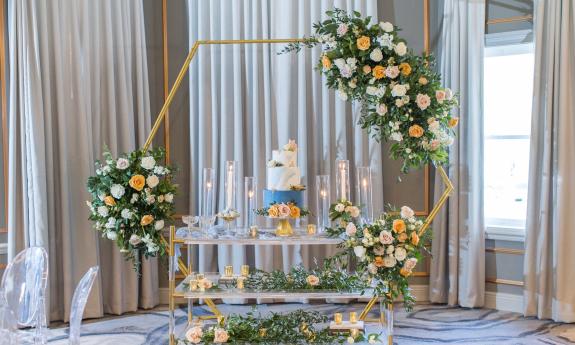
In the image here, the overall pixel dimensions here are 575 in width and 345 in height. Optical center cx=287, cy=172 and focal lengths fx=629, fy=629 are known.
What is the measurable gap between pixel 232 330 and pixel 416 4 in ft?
11.0

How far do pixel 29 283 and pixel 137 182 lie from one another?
97 cm

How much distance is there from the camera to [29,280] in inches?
139

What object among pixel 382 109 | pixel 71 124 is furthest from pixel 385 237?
pixel 71 124

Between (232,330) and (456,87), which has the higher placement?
(456,87)

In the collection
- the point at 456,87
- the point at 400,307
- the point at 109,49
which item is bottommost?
the point at 400,307

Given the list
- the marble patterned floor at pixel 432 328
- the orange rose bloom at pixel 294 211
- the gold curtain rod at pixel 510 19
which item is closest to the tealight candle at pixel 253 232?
the orange rose bloom at pixel 294 211

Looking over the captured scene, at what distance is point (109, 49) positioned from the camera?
17.7 ft

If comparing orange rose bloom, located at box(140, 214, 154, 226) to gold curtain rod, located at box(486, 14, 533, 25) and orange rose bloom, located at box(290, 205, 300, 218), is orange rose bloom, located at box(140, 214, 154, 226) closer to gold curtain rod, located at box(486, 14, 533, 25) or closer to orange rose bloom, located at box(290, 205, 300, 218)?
orange rose bloom, located at box(290, 205, 300, 218)

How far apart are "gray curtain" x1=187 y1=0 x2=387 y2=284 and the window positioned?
3.50 feet

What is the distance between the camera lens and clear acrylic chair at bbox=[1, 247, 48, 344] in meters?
3.46

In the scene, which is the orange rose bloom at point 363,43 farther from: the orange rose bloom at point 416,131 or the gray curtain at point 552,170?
the gray curtain at point 552,170

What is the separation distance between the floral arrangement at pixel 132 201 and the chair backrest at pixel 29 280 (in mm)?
743

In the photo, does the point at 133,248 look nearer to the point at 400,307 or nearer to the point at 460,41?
the point at 400,307

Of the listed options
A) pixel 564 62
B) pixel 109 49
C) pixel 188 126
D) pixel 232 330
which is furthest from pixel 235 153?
pixel 564 62
